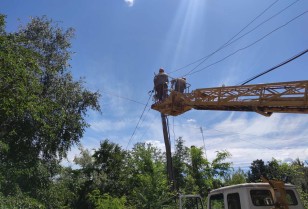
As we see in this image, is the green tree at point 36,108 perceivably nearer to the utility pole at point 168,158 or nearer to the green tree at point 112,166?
the utility pole at point 168,158

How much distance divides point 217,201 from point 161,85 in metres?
9.67

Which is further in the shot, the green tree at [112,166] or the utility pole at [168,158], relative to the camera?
the green tree at [112,166]

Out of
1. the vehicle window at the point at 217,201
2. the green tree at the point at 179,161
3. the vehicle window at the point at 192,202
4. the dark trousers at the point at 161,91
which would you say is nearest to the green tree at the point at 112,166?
the green tree at the point at 179,161

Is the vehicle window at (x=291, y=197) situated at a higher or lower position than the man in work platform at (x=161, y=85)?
lower

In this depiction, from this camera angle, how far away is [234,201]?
765 centimetres

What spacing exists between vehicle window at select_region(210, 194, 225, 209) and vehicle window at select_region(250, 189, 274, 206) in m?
0.88

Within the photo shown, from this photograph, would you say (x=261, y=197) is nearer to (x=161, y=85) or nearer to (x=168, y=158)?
(x=161, y=85)

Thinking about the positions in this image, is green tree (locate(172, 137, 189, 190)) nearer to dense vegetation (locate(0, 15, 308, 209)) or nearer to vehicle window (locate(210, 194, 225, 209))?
dense vegetation (locate(0, 15, 308, 209))

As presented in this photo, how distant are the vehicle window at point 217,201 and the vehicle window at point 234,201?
0.93 feet

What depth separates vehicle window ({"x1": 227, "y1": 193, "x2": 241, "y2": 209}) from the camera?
7547 mm

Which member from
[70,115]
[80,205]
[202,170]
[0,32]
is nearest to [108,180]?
[80,205]

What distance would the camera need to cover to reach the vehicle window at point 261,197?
7438 mm

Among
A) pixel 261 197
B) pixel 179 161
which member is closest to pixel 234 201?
pixel 261 197

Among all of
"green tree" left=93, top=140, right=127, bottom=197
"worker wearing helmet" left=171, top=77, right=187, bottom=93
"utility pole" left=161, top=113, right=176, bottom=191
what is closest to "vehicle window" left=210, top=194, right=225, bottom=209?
"worker wearing helmet" left=171, top=77, right=187, bottom=93
